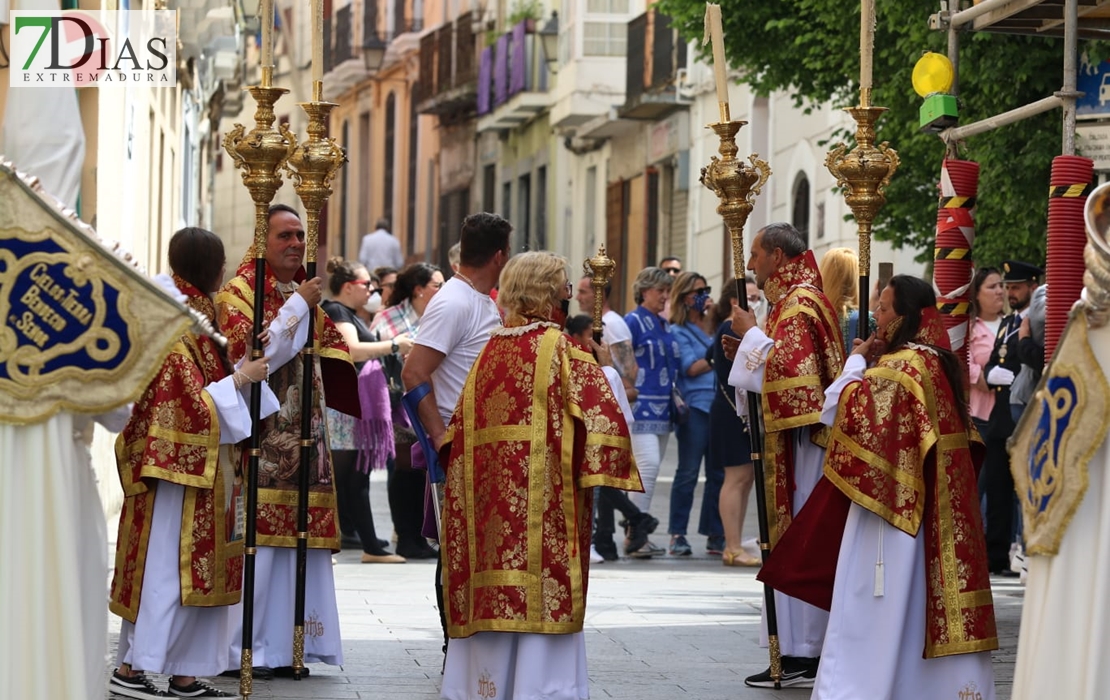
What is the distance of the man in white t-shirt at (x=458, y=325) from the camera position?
26.9 ft

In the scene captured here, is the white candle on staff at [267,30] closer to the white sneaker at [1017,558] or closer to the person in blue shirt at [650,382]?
the person in blue shirt at [650,382]

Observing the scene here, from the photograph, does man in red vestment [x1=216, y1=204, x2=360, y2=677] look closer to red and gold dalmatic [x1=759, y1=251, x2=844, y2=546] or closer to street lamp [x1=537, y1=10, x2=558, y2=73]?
red and gold dalmatic [x1=759, y1=251, x2=844, y2=546]

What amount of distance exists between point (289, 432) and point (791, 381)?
209 cm

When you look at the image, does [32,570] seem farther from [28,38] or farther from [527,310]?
[28,38]

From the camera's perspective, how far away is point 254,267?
8578mm

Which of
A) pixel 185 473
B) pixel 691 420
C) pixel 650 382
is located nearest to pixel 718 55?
pixel 185 473

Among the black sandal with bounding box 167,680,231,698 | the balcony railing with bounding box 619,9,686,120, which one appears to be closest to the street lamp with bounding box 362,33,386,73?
the balcony railing with bounding box 619,9,686,120

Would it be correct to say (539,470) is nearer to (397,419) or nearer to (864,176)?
(864,176)

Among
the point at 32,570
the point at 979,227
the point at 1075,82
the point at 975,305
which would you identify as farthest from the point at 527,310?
the point at 979,227

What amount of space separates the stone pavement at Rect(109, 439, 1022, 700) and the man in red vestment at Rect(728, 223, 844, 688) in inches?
13.4

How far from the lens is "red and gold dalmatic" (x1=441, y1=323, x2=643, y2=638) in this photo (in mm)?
7438

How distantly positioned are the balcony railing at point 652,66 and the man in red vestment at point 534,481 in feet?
77.2

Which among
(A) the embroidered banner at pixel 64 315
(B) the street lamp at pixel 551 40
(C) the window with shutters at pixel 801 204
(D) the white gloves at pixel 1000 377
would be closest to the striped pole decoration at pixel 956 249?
(D) the white gloves at pixel 1000 377

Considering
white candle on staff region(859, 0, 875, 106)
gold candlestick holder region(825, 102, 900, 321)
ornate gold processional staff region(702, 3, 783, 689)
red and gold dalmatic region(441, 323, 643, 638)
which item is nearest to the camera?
red and gold dalmatic region(441, 323, 643, 638)
